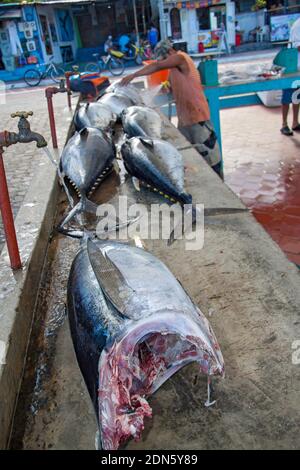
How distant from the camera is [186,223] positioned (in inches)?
126

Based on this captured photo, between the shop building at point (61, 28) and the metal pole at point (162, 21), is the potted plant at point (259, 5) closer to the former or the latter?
the metal pole at point (162, 21)

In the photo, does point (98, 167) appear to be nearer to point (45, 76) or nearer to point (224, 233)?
point (224, 233)

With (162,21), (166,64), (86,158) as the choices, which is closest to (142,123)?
(166,64)

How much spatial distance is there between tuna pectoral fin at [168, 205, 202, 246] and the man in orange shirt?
2.99 metres

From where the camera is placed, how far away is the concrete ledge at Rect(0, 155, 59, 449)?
70.8 inches

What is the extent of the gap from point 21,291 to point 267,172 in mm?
5965

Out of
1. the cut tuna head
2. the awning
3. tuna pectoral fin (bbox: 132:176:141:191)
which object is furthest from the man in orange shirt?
the awning

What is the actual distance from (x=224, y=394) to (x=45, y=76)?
2157 centimetres

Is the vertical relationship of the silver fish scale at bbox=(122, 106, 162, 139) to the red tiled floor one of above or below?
above

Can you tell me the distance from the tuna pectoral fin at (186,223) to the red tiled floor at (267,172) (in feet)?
6.04

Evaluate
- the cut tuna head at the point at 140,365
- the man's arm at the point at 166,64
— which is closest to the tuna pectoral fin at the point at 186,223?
the cut tuna head at the point at 140,365

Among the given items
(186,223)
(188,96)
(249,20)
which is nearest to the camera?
(186,223)

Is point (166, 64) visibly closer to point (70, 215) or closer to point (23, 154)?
point (23, 154)

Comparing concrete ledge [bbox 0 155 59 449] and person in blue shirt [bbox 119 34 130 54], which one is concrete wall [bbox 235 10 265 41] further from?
concrete ledge [bbox 0 155 59 449]
